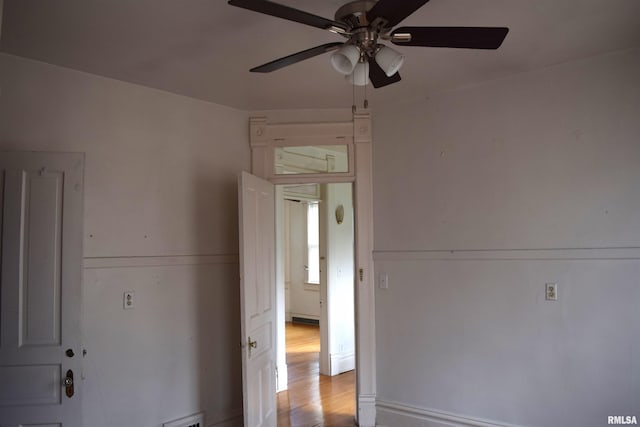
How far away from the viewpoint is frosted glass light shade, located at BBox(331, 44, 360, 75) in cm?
184

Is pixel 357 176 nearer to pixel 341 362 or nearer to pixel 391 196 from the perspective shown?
pixel 391 196

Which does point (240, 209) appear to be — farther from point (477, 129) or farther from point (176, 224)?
point (477, 129)

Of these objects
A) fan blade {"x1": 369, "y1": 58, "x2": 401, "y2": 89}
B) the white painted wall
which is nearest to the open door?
fan blade {"x1": 369, "y1": 58, "x2": 401, "y2": 89}

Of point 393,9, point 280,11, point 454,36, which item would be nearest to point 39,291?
point 280,11

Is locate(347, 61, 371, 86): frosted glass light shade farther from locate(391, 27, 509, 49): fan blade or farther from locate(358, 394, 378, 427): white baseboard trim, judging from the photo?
locate(358, 394, 378, 427): white baseboard trim

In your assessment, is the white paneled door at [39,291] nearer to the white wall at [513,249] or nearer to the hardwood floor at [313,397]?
the hardwood floor at [313,397]

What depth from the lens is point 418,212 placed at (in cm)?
346

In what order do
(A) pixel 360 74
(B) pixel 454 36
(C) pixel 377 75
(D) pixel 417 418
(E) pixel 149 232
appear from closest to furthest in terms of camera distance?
(B) pixel 454 36 < (A) pixel 360 74 < (C) pixel 377 75 < (E) pixel 149 232 < (D) pixel 417 418

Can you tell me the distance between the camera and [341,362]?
509 cm

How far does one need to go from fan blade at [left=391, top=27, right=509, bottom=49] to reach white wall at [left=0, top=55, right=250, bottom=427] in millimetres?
2093

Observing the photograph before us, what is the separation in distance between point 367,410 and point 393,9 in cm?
310

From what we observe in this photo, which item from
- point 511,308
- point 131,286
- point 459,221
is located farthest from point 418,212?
point 131,286

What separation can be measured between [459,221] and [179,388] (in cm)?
248

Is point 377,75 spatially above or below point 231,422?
above
